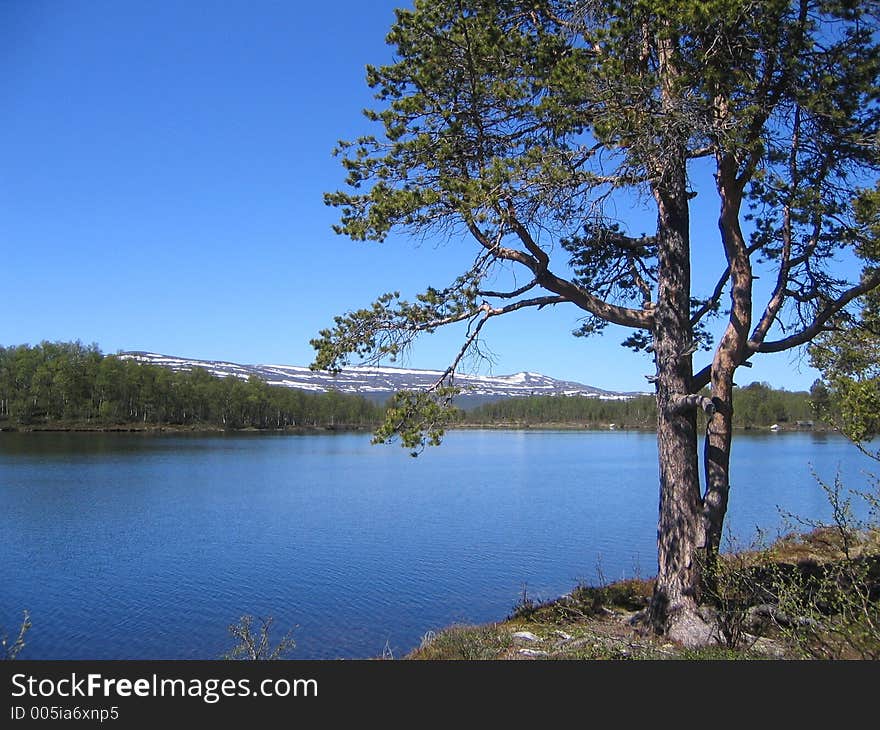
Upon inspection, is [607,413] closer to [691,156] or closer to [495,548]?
[495,548]

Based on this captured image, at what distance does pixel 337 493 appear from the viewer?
33594mm

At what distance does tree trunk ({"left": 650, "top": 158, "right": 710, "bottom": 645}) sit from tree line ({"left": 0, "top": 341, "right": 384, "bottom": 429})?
98398 mm

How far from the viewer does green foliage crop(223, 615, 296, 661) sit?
796 cm

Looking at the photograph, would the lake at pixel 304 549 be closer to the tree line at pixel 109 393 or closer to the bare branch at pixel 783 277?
the bare branch at pixel 783 277

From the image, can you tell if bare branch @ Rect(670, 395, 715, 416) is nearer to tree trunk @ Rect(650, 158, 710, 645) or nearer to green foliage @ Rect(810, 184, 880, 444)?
tree trunk @ Rect(650, 158, 710, 645)

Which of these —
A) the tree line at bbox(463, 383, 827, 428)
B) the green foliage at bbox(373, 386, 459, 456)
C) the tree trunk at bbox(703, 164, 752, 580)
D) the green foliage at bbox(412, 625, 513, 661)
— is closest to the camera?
the green foliage at bbox(373, 386, 459, 456)

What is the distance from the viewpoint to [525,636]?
31.6 ft

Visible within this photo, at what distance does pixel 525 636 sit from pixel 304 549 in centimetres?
1184

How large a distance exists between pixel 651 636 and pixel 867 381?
6.70 metres

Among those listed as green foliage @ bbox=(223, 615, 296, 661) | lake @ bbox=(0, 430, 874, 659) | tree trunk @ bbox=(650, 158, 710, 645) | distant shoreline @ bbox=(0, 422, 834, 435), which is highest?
tree trunk @ bbox=(650, 158, 710, 645)

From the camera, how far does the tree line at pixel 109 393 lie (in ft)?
305

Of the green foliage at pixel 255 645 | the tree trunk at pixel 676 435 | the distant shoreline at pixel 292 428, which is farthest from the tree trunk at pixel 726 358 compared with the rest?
the distant shoreline at pixel 292 428

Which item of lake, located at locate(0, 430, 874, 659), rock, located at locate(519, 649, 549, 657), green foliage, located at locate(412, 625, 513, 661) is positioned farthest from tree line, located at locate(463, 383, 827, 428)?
rock, located at locate(519, 649, 549, 657)
